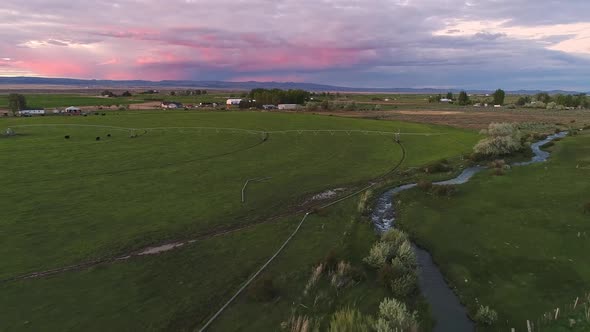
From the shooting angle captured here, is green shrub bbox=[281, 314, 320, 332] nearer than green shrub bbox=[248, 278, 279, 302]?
Yes

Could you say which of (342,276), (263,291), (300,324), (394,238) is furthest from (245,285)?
(394,238)

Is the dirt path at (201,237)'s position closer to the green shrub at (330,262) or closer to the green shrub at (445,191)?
the green shrub at (445,191)

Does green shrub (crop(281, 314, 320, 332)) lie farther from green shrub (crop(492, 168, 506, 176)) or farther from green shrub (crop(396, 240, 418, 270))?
green shrub (crop(492, 168, 506, 176))

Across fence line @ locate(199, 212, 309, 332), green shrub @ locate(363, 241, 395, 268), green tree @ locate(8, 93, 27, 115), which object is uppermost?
green tree @ locate(8, 93, 27, 115)

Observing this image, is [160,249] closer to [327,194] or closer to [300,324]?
[300,324]

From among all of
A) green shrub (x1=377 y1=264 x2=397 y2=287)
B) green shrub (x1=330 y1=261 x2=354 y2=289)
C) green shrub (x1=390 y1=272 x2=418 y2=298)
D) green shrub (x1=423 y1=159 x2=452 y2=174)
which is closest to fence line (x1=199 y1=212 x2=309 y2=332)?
green shrub (x1=330 y1=261 x2=354 y2=289)

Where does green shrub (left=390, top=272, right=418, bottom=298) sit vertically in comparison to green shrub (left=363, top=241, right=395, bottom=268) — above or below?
below

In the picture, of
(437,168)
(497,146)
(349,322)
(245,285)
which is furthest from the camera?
(497,146)
